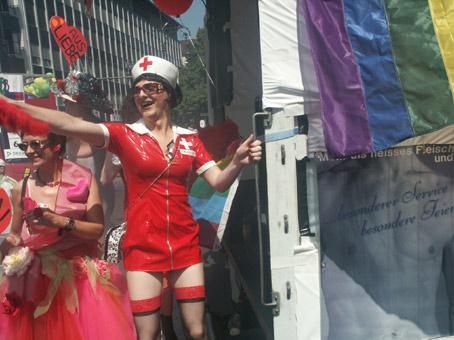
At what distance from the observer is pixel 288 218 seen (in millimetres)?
2393

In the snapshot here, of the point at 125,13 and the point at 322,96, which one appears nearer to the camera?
the point at 322,96

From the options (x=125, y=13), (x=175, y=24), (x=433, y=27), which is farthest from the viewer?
(x=125, y=13)

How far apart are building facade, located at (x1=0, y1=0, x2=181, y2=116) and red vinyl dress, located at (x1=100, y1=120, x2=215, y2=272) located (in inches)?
836

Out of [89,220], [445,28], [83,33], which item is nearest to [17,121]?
[89,220]

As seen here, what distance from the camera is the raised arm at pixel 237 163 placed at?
7.13ft

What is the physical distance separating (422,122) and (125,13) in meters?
37.4

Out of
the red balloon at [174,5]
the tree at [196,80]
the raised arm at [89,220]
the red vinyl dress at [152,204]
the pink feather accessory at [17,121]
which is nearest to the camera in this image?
the pink feather accessory at [17,121]

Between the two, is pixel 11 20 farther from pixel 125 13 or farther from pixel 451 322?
pixel 451 322

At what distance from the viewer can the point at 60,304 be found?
233cm

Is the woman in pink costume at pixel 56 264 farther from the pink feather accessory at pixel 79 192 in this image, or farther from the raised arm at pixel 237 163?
the raised arm at pixel 237 163

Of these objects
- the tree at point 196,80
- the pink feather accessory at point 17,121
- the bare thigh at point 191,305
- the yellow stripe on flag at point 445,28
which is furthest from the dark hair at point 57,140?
the tree at point 196,80

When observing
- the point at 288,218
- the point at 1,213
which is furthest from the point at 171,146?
the point at 1,213

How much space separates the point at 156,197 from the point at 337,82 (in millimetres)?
1061

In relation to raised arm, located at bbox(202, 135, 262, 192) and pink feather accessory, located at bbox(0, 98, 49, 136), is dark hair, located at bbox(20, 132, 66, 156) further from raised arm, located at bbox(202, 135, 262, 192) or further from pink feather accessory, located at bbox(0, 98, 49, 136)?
raised arm, located at bbox(202, 135, 262, 192)
